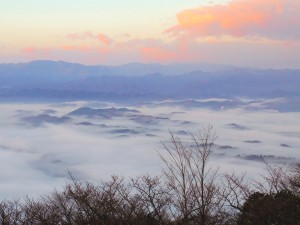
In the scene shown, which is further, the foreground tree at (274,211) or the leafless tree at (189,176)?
the foreground tree at (274,211)

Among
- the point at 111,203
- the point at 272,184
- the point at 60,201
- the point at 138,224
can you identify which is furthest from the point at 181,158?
the point at 60,201

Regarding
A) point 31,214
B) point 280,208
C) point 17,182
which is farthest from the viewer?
point 17,182

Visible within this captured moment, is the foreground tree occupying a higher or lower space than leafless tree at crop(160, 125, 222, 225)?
lower

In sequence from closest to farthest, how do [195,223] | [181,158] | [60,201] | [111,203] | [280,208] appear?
1. [181,158]
2. [195,223]
3. [280,208]
4. [111,203]
5. [60,201]

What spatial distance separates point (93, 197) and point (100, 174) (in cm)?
18112

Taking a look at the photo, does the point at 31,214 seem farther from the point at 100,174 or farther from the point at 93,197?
the point at 100,174

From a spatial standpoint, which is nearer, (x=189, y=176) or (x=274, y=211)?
(x=189, y=176)

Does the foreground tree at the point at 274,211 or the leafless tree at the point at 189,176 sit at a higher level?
the leafless tree at the point at 189,176

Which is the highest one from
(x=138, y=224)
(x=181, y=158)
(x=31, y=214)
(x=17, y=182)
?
(x=181, y=158)

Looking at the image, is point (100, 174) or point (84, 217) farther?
point (100, 174)

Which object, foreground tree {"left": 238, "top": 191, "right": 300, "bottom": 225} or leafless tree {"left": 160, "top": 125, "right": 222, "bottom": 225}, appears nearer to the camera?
leafless tree {"left": 160, "top": 125, "right": 222, "bottom": 225}

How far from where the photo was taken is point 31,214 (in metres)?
25.4

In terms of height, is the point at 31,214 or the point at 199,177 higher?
the point at 199,177

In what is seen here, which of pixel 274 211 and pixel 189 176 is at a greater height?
pixel 189 176
